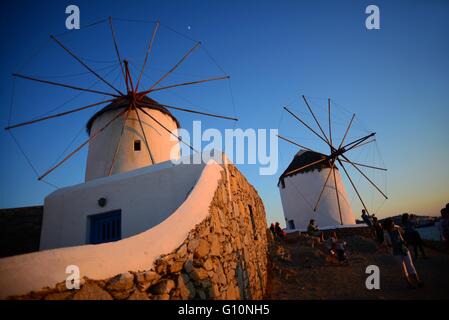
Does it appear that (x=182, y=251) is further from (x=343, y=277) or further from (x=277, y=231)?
(x=277, y=231)

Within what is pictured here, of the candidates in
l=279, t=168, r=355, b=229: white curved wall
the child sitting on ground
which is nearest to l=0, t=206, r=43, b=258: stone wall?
the child sitting on ground

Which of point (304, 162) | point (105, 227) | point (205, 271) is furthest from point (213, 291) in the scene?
point (304, 162)

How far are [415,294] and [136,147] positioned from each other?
9.72 metres

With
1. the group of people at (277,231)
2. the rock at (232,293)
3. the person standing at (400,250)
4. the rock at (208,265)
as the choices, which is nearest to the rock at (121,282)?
the rock at (208,265)

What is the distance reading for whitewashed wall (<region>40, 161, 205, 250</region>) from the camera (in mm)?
5535

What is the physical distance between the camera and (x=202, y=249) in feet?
10.8

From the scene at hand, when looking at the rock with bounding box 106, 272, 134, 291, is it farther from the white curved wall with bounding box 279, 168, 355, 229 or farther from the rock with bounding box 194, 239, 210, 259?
the white curved wall with bounding box 279, 168, 355, 229

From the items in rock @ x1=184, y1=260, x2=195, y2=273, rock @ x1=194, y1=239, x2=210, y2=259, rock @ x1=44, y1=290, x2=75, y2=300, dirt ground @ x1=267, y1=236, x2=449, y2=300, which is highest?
rock @ x1=194, y1=239, x2=210, y2=259

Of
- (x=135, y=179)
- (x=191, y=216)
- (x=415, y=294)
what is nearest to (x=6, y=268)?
(x=191, y=216)

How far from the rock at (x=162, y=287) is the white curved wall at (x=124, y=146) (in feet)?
25.3

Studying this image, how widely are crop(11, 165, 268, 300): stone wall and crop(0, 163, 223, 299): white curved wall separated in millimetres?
63

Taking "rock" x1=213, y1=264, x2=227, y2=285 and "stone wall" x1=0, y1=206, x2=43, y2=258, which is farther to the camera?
"stone wall" x1=0, y1=206, x2=43, y2=258

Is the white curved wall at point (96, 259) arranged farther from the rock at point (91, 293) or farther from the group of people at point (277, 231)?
the group of people at point (277, 231)
